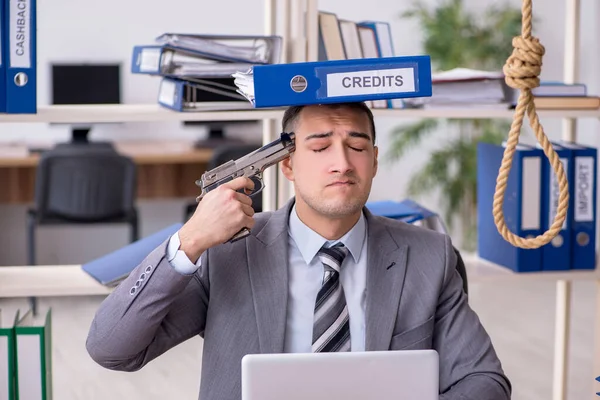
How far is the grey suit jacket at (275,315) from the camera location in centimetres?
188

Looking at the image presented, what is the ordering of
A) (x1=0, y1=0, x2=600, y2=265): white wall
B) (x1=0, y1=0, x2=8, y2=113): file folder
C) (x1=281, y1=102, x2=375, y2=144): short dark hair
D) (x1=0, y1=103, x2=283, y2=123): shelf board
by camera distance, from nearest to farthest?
(x1=281, y1=102, x2=375, y2=144): short dark hair → (x1=0, y1=0, x2=8, y2=113): file folder → (x1=0, y1=103, x2=283, y2=123): shelf board → (x1=0, y1=0, x2=600, y2=265): white wall

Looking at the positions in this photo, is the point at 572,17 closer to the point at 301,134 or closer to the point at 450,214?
the point at 301,134

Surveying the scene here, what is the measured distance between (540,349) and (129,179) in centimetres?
246

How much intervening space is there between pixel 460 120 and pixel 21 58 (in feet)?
14.2

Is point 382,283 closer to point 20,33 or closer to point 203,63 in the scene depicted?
point 203,63

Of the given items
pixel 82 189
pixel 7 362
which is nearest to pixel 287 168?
pixel 7 362

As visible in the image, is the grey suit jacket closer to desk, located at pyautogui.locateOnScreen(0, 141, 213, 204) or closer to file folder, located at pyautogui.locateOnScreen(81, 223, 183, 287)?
file folder, located at pyautogui.locateOnScreen(81, 223, 183, 287)

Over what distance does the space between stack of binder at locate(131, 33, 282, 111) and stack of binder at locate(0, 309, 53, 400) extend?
0.68 meters

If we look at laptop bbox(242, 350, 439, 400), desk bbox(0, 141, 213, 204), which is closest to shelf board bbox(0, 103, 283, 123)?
laptop bbox(242, 350, 439, 400)

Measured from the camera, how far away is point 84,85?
607 cm

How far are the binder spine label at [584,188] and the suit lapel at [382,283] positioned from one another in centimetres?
96

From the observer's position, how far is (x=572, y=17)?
9.36 ft

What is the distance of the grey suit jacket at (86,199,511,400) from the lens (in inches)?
74.2

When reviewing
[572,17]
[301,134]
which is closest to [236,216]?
[301,134]
